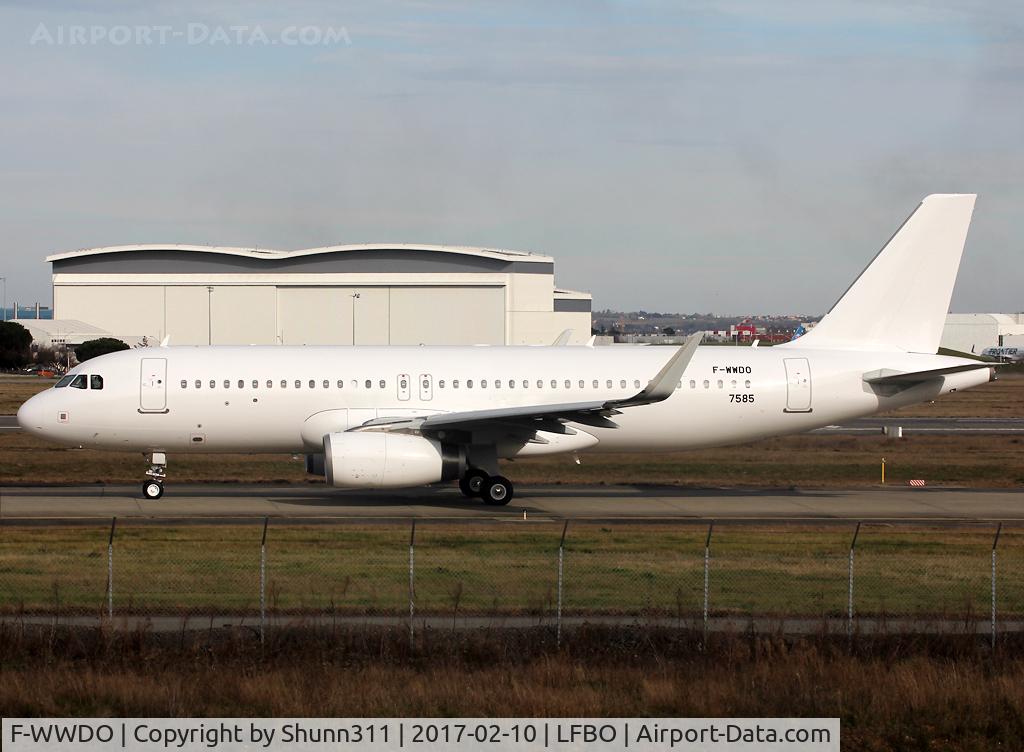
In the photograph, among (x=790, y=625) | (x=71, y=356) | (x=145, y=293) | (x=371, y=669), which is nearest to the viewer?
(x=371, y=669)

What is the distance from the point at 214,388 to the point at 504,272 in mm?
91028

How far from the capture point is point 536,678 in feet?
49.2

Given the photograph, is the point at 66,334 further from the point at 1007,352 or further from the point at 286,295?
the point at 1007,352

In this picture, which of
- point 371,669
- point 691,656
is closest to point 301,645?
point 371,669

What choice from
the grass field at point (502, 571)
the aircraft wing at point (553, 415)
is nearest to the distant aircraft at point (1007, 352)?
the aircraft wing at point (553, 415)

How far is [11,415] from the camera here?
60.1 meters

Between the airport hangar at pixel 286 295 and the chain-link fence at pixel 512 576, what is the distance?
9109cm

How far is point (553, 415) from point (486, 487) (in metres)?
2.88

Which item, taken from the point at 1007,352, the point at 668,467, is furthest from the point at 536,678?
the point at 1007,352

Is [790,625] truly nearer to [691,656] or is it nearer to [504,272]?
[691,656]

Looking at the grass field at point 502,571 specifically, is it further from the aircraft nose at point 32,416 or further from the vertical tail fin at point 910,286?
the vertical tail fin at point 910,286

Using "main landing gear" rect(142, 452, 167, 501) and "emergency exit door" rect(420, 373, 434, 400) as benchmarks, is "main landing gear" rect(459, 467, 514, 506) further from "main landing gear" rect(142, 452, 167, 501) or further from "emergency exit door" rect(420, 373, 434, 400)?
"main landing gear" rect(142, 452, 167, 501)

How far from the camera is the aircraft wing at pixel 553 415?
30297 mm

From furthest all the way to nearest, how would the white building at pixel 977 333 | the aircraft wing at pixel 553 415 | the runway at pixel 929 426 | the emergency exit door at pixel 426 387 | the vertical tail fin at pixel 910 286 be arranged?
the white building at pixel 977 333
the runway at pixel 929 426
the vertical tail fin at pixel 910 286
the emergency exit door at pixel 426 387
the aircraft wing at pixel 553 415
